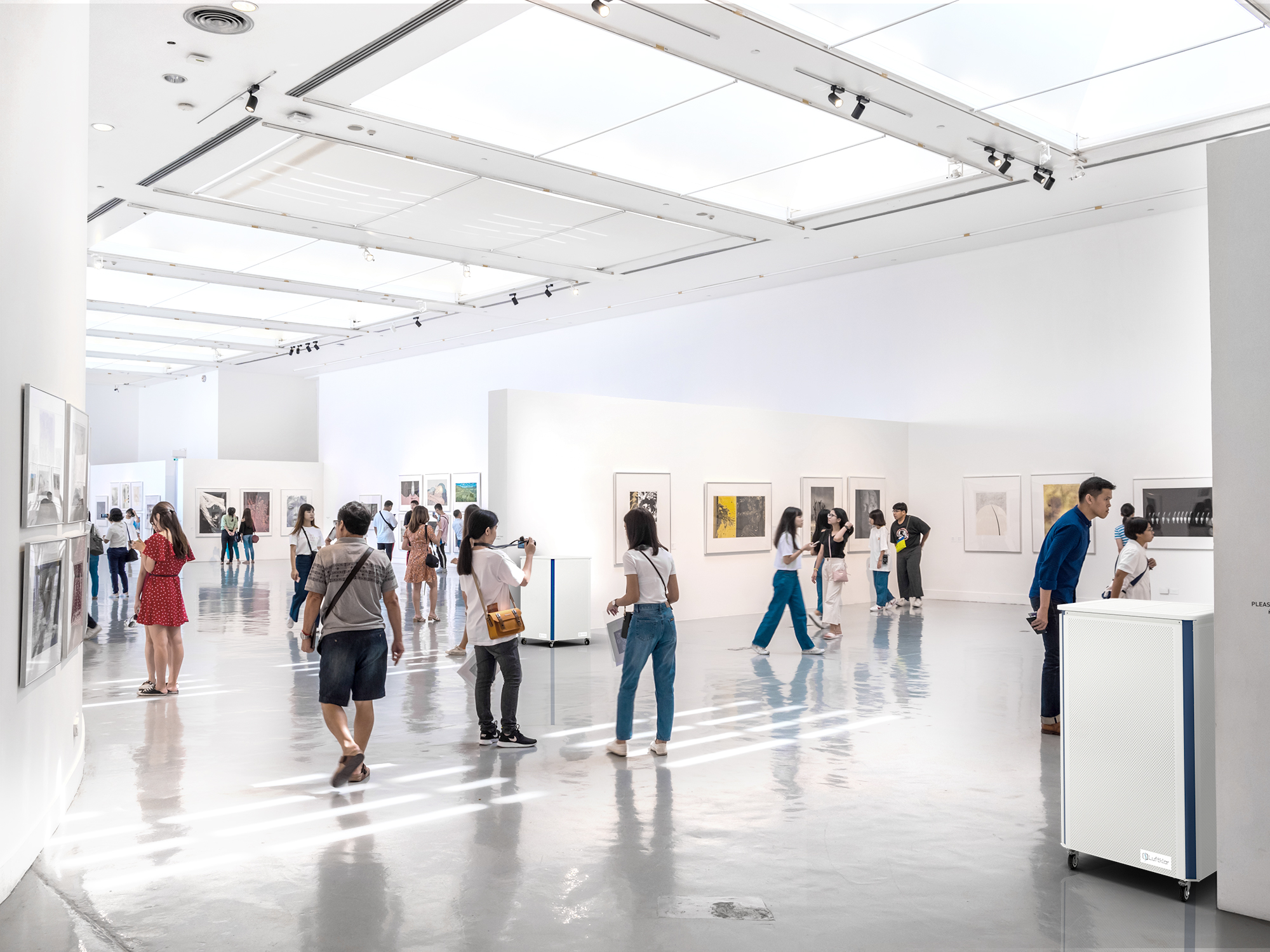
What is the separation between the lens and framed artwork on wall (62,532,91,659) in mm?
6020

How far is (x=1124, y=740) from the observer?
4855 mm

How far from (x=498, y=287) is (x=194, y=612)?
8835mm

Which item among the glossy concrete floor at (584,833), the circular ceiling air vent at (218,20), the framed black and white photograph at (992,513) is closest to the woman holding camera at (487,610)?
the glossy concrete floor at (584,833)

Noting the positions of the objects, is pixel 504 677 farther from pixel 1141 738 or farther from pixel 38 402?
pixel 1141 738

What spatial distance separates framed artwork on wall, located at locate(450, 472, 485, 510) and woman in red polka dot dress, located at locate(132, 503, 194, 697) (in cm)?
1853

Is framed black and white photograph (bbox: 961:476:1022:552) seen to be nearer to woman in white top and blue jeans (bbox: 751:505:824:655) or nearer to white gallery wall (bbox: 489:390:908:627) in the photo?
white gallery wall (bbox: 489:390:908:627)

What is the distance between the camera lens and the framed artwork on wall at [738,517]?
16344mm

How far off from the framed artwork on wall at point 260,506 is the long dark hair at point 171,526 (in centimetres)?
2451

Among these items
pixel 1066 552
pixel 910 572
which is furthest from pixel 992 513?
pixel 1066 552

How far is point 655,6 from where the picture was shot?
8820 mm

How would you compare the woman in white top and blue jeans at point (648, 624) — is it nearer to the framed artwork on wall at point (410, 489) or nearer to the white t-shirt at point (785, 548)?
the white t-shirt at point (785, 548)

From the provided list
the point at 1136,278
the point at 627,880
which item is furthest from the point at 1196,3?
the point at 627,880

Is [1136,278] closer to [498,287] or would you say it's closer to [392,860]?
[498,287]

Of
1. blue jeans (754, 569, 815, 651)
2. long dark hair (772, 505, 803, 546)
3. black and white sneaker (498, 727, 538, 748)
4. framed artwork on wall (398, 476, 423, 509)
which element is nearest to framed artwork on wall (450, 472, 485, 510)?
framed artwork on wall (398, 476, 423, 509)
